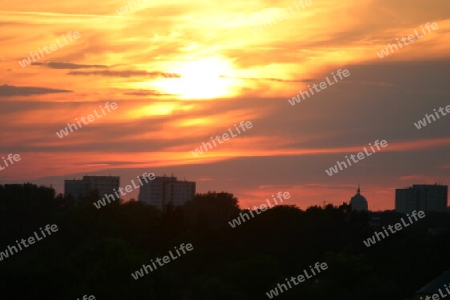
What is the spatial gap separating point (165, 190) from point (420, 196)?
43.0 metres

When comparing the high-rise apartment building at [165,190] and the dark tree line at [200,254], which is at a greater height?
the high-rise apartment building at [165,190]

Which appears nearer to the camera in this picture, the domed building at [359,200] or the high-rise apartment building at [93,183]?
the domed building at [359,200]

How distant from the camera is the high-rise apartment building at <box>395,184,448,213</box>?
187625 mm

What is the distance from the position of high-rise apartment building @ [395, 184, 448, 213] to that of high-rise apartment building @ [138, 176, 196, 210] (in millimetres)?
35346

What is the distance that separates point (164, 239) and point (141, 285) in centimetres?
2397

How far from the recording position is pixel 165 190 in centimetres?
18962

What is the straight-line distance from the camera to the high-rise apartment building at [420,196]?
188 m

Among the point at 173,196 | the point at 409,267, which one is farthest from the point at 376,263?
the point at 173,196

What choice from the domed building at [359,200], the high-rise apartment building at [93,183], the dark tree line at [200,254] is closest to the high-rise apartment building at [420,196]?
the domed building at [359,200]

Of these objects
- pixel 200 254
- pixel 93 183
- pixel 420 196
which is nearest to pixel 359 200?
pixel 420 196

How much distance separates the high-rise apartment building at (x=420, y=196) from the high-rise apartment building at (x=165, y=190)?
35.3 m

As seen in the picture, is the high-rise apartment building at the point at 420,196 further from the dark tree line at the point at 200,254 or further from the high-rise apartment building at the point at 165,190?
the dark tree line at the point at 200,254

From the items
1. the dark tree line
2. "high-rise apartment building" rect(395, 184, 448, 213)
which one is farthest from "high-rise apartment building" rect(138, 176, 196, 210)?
the dark tree line

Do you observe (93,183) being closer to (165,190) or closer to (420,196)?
(165,190)
